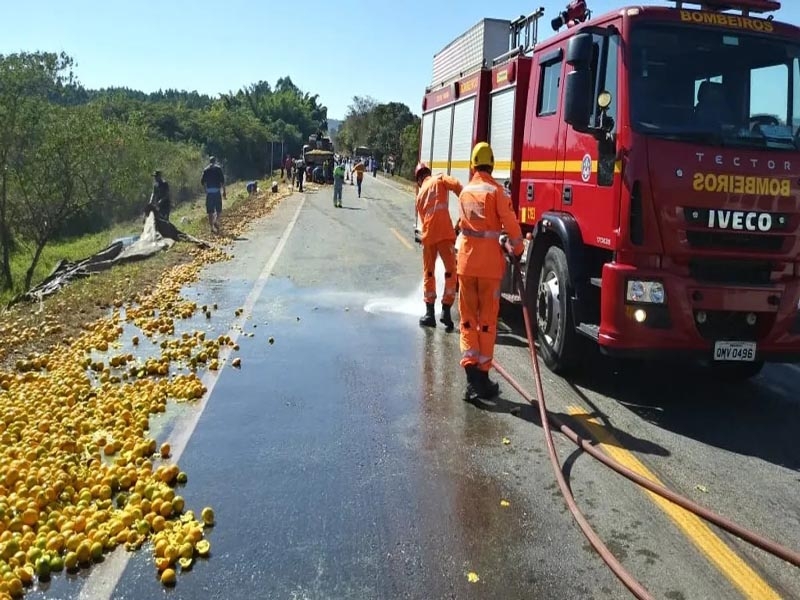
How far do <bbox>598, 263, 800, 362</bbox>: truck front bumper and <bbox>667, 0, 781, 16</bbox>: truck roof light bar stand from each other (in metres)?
2.40

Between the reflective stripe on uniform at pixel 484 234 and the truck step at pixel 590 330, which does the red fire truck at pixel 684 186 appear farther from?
the reflective stripe on uniform at pixel 484 234

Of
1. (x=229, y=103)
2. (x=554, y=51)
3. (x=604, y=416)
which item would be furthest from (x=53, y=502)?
(x=229, y=103)

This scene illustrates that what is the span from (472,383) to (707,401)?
2.00m

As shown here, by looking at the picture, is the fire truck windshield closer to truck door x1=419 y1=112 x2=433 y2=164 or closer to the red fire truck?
the red fire truck

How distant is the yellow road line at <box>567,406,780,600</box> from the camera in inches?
137

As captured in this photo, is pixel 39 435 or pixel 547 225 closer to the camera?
pixel 39 435

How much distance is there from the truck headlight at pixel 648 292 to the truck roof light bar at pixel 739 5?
2.48m

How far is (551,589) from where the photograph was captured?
3.43 metres

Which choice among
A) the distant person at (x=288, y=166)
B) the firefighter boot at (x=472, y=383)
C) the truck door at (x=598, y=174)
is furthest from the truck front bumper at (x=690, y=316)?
the distant person at (x=288, y=166)

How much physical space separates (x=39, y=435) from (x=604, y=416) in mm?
4072

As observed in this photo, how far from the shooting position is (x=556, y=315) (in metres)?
6.78

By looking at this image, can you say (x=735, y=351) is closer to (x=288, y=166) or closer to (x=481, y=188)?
(x=481, y=188)

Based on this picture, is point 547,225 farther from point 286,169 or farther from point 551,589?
point 286,169

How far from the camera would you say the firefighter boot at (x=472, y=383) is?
6.15 metres
